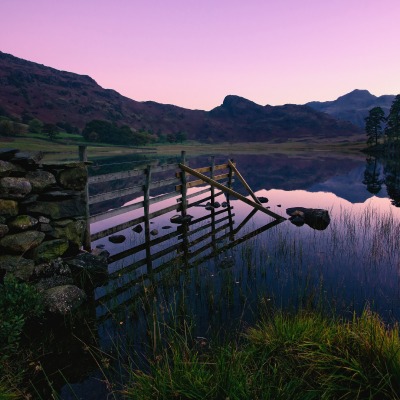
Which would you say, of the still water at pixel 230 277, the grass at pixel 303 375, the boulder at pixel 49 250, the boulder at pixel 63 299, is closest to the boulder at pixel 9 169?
the boulder at pixel 49 250

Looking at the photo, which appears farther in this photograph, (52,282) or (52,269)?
(52,269)

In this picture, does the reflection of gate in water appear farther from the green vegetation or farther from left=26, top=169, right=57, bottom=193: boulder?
left=26, top=169, right=57, bottom=193: boulder

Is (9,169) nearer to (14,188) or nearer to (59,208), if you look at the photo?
(14,188)

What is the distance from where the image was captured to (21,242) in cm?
711

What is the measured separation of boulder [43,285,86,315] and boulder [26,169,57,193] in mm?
2564

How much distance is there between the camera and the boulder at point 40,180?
25.6ft

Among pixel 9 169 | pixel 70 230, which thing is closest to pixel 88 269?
pixel 70 230

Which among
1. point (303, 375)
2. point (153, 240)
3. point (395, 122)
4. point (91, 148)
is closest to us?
point (303, 375)

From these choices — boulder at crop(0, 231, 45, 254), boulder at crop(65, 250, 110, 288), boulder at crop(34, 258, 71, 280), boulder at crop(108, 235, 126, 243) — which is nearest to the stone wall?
boulder at crop(0, 231, 45, 254)

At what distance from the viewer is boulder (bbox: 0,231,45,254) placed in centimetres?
696

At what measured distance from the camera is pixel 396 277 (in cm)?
845

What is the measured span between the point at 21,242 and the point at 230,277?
4.61 meters

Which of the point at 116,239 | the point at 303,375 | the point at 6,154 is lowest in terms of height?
the point at 116,239

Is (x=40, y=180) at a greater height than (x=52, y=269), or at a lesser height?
greater
